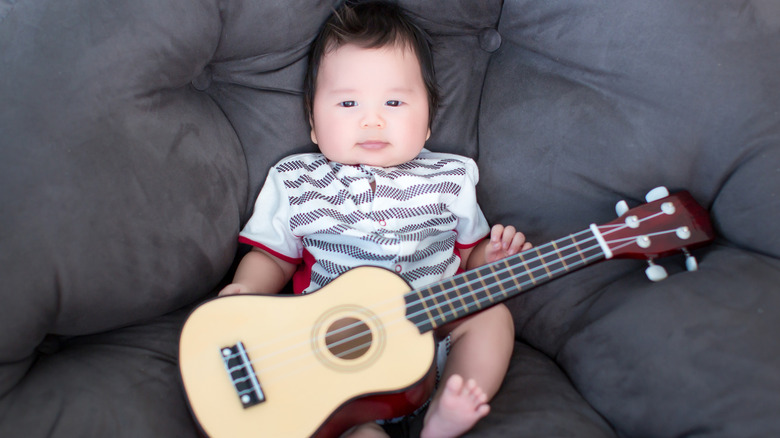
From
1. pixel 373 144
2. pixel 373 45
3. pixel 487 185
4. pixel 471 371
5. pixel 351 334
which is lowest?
pixel 471 371

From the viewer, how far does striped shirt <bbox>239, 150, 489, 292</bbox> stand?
1047 mm

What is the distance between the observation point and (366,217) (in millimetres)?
1047

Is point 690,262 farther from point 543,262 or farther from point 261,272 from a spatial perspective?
point 261,272

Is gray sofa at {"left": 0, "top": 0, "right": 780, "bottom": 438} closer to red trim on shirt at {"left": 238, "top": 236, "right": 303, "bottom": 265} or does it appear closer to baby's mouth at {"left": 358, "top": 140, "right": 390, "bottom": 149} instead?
red trim on shirt at {"left": 238, "top": 236, "right": 303, "bottom": 265}

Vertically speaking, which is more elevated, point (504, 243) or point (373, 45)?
point (373, 45)

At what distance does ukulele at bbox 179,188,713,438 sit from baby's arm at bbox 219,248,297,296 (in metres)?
0.20

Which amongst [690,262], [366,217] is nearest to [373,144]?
[366,217]

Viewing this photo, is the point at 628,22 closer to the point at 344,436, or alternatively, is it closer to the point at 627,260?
the point at 627,260

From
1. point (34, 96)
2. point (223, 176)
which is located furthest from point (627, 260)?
point (34, 96)

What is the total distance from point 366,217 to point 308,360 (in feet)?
1.08

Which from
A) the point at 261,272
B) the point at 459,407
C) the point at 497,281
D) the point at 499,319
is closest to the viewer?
the point at 459,407

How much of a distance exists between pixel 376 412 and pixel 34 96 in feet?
2.35

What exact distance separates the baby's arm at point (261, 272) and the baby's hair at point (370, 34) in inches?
12.5

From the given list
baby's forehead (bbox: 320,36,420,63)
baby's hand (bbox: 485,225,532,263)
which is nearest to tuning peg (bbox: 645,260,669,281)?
baby's hand (bbox: 485,225,532,263)
